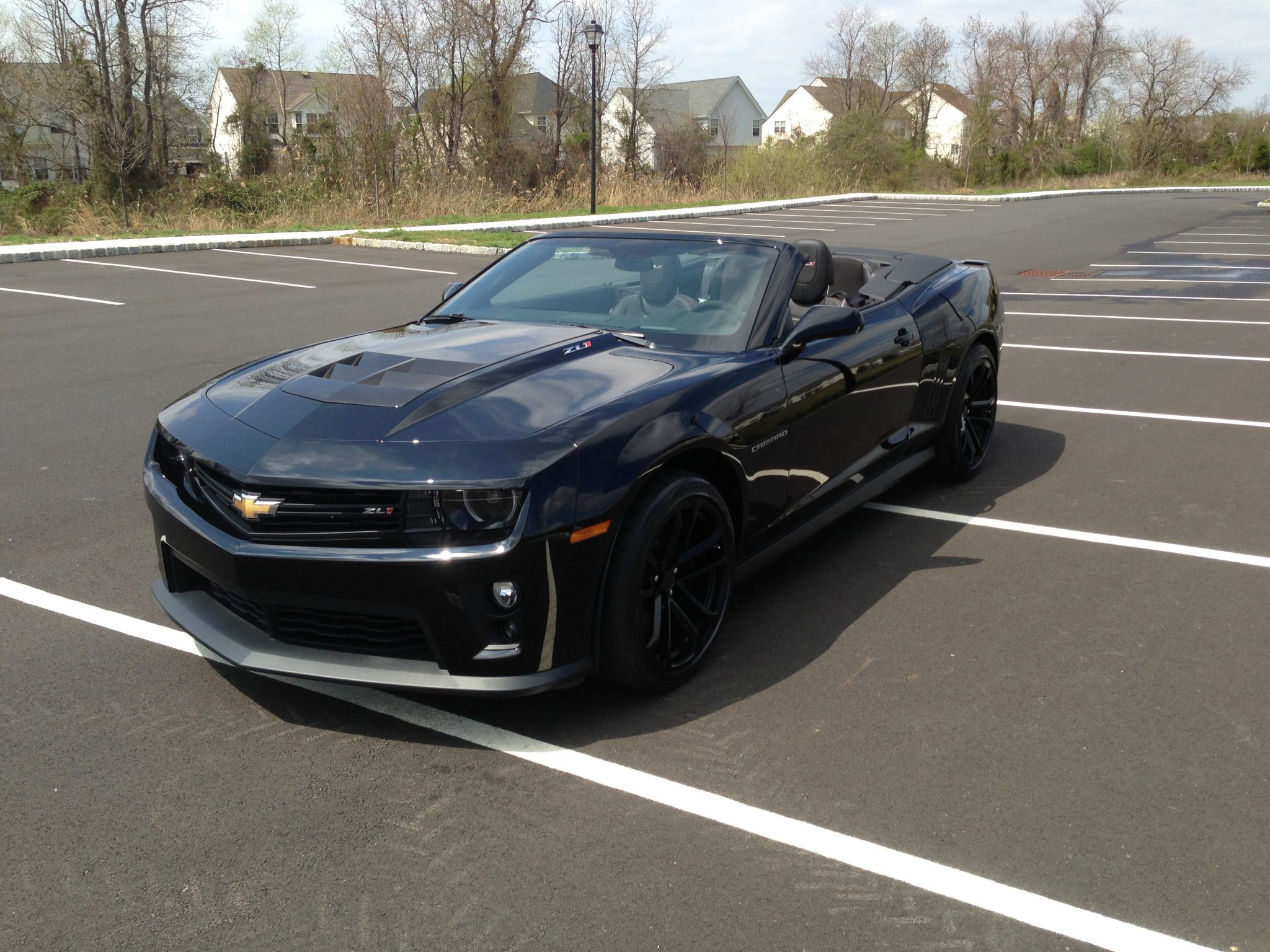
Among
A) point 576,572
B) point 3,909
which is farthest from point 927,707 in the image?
point 3,909

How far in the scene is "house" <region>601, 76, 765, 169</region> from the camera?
189 ft

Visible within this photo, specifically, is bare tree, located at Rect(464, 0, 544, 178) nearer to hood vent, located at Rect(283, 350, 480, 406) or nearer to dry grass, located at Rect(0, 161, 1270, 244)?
dry grass, located at Rect(0, 161, 1270, 244)

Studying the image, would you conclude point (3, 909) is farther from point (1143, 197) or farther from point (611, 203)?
point (1143, 197)

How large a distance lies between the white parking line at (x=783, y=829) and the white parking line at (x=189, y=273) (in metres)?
12.3

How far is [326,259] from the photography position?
19016 millimetres

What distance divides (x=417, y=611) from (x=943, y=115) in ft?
330

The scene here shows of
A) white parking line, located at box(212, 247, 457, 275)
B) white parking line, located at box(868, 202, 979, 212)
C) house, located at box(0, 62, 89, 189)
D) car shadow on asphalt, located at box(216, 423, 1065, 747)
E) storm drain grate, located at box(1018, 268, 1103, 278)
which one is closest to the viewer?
car shadow on asphalt, located at box(216, 423, 1065, 747)

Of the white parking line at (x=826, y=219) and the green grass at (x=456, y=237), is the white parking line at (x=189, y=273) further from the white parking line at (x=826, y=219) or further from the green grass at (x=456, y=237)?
the white parking line at (x=826, y=219)

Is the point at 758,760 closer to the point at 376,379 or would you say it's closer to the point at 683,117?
the point at 376,379

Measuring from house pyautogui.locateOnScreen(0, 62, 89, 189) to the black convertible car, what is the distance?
1339 inches

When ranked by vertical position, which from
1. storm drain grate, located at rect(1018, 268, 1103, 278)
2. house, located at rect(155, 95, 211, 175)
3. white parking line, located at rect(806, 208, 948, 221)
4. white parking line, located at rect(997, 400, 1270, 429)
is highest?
house, located at rect(155, 95, 211, 175)

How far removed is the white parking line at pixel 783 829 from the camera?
2.52 m

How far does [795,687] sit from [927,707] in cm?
43

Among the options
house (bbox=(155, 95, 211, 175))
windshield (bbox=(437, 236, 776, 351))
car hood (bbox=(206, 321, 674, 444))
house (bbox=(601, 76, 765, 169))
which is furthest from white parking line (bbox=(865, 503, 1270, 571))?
house (bbox=(601, 76, 765, 169))
